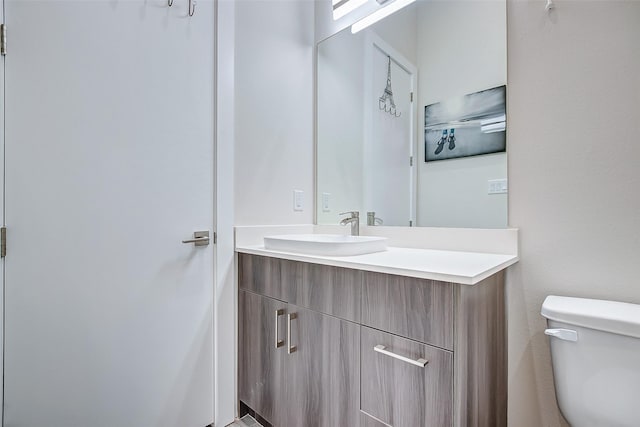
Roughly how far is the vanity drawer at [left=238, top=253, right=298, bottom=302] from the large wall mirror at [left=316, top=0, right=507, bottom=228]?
58 cm

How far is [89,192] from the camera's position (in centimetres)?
113

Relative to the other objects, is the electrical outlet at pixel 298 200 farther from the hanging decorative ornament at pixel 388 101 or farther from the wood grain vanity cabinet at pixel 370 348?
the hanging decorative ornament at pixel 388 101

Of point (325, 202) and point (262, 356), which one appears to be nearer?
point (262, 356)

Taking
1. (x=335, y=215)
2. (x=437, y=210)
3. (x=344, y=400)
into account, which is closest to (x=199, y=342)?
(x=344, y=400)

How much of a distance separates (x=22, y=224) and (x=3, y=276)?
0.17 m

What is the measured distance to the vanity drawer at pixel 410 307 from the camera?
858mm

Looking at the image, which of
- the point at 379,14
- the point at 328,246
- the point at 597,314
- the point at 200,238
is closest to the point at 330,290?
the point at 328,246

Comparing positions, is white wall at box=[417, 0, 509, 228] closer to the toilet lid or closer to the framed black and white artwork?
the framed black and white artwork

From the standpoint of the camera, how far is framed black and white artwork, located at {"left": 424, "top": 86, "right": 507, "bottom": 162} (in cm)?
128

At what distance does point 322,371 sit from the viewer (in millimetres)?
1179

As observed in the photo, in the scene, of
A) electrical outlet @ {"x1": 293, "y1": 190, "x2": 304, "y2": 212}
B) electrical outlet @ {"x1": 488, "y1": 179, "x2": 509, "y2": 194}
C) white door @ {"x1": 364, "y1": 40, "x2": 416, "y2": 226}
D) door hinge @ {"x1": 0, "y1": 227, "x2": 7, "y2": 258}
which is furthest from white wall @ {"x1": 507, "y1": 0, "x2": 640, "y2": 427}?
door hinge @ {"x1": 0, "y1": 227, "x2": 7, "y2": 258}

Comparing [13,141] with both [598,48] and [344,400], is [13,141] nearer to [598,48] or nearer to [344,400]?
[344,400]

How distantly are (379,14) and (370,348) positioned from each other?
1.64 meters

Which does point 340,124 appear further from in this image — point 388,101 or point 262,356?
point 262,356
